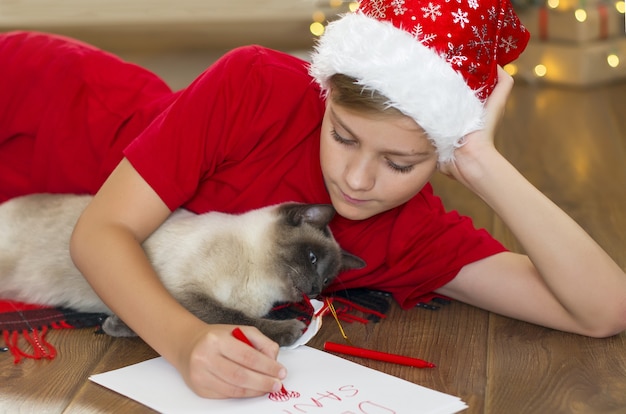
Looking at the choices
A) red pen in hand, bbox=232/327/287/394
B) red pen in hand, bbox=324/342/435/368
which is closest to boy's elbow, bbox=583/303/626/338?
red pen in hand, bbox=324/342/435/368

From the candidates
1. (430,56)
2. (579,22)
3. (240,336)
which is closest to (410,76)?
(430,56)

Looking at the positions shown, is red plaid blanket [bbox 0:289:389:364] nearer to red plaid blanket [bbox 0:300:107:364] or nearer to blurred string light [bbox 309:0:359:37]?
red plaid blanket [bbox 0:300:107:364]

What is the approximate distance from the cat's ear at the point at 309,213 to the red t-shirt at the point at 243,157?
97 millimetres

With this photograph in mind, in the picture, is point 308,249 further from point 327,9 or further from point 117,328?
point 327,9

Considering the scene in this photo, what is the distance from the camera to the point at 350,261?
1.54m

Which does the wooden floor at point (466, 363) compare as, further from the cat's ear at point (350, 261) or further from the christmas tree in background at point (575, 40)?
the christmas tree in background at point (575, 40)

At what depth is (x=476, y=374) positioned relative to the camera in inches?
51.5

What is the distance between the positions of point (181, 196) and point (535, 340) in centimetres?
62

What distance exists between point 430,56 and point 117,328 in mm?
639

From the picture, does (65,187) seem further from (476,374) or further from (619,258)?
(619,258)

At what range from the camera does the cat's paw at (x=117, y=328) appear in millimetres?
1400

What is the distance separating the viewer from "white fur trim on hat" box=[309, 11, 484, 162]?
1.26 metres

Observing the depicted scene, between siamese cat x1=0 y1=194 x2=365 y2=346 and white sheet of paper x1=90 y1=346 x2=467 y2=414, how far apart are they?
0.33 ft

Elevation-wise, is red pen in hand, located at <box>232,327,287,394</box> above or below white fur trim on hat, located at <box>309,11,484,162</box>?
below
